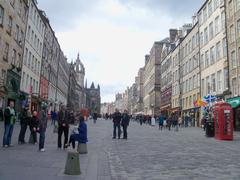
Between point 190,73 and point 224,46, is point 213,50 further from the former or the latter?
point 190,73

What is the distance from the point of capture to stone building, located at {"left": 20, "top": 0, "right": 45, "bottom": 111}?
39.0m

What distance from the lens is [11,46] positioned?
32.2 metres

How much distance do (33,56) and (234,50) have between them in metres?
27.5

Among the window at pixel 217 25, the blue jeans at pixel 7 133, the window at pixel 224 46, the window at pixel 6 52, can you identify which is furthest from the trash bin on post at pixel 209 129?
the window at pixel 6 52

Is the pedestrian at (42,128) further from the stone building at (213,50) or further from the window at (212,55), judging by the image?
the window at (212,55)

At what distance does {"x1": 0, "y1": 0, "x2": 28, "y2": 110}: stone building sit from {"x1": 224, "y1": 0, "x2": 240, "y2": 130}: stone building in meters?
24.5

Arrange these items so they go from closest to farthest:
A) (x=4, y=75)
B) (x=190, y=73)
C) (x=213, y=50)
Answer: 1. (x=4, y=75)
2. (x=213, y=50)
3. (x=190, y=73)

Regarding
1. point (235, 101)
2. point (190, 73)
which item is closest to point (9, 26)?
point (235, 101)

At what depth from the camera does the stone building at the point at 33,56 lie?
3900cm

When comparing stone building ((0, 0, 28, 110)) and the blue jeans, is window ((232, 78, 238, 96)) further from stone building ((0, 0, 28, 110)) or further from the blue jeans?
the blue jeans

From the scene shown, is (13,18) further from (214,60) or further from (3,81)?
(214,60)

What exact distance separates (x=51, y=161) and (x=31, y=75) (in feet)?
115

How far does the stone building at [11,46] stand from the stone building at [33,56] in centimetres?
225

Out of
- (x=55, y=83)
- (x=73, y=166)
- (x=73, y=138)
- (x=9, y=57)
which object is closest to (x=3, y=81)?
(x=9, y=57)
